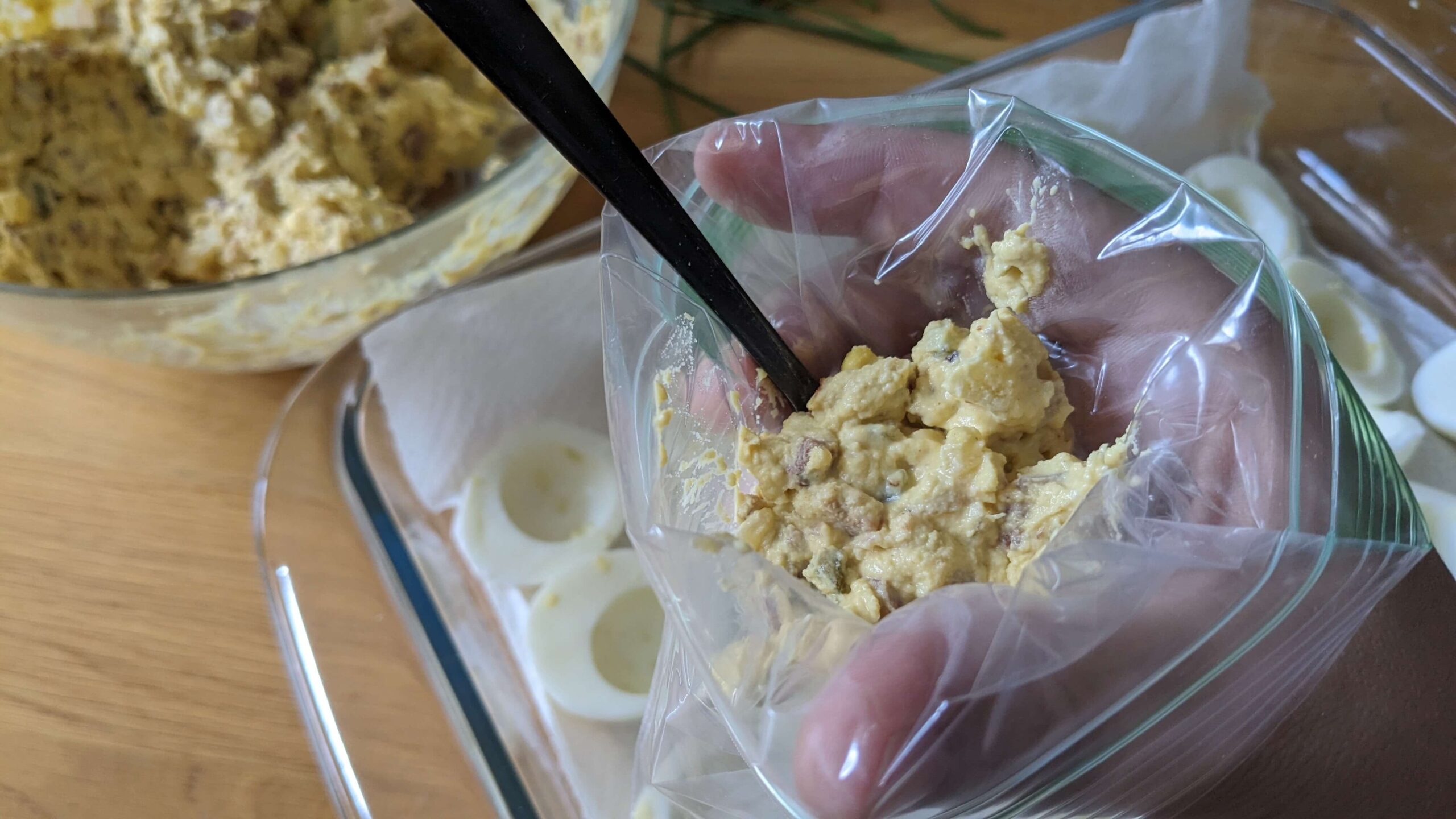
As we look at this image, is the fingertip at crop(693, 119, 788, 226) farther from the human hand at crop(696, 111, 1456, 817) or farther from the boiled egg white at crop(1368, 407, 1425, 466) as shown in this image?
the boiled egg white at crop(1368, 407, 1425, 466)

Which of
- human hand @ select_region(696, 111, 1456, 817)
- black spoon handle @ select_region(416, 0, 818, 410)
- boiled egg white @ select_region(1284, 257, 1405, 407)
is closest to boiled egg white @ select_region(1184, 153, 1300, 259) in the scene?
boiled egg white @ select_region(1284, 257, 1405, 407)

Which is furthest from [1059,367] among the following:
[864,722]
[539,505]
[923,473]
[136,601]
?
[136,601]

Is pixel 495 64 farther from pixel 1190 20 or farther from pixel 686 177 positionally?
pixel 1190 20

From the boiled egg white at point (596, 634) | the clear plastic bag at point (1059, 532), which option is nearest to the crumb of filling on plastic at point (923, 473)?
the clear plastic bag at point (1059, 532)

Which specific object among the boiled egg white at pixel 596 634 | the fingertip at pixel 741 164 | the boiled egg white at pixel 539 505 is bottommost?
the boiled egg white at pixel 596 634

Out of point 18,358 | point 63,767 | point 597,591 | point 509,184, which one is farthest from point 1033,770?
point 18,358

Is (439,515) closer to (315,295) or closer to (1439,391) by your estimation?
(315,295)

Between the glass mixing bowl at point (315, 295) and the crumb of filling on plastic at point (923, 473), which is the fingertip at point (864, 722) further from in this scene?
the glass mixing bowl at point (315, 295)
